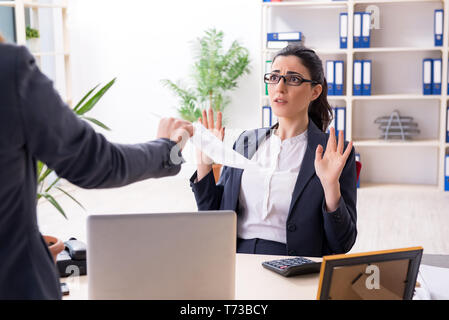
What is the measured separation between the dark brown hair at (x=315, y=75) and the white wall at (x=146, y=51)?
3.65 metres

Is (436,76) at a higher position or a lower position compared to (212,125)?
higher

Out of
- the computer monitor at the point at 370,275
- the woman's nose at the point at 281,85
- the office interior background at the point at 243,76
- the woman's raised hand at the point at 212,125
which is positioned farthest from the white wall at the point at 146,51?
the computer monitor at the point at 370,275

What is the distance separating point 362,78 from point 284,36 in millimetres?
858

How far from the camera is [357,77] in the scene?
18.0 ft

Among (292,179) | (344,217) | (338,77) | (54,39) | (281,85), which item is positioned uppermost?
(54,39)

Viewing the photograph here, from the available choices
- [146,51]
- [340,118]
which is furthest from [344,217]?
[146,51]

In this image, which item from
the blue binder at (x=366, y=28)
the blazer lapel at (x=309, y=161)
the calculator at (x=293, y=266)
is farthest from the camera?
the blue binder at (x=366, y=28)

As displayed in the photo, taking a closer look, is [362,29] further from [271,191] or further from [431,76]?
[271,191]

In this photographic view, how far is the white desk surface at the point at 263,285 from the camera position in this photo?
146cm

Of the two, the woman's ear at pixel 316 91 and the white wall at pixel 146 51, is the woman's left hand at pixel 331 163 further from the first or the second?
the white wall at pixel 146 51

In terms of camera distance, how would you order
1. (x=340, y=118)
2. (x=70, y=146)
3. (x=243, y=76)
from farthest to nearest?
(x=243, y=76) < (x=340, y=118) < (x=70, y=146)

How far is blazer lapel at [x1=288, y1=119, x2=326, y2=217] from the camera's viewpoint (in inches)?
79.1
